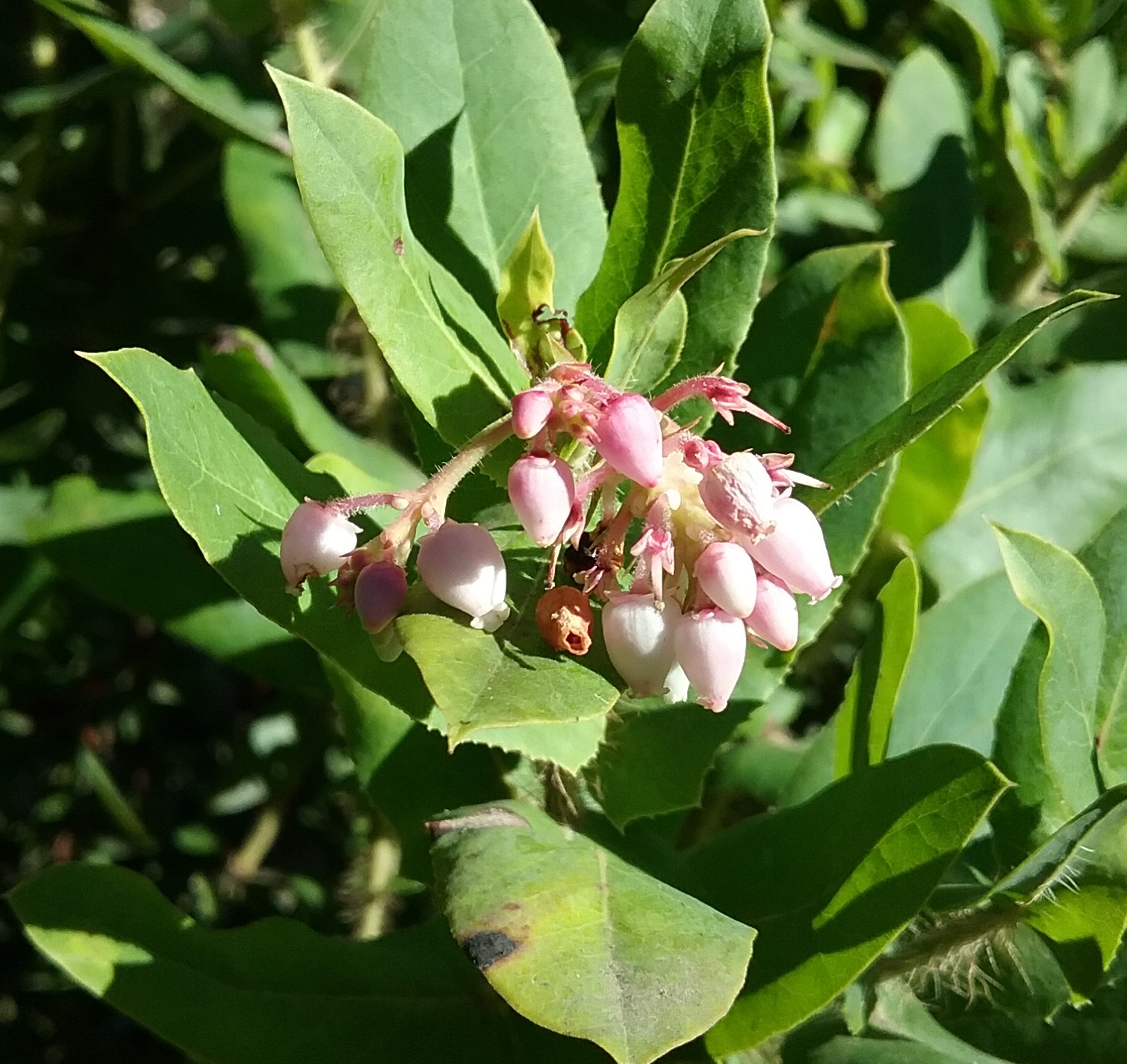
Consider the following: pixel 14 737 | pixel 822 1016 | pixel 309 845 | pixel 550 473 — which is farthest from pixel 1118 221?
pixel 14 737

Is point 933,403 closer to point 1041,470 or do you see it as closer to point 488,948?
point 488,948

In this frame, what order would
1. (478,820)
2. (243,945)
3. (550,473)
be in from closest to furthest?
(550,473) < (478,820) < (243,945)

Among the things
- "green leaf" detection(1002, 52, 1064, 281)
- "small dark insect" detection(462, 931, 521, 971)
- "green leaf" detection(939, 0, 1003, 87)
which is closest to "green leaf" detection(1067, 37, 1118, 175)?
"green leaf" detection(1002, 52, 1064, 281)

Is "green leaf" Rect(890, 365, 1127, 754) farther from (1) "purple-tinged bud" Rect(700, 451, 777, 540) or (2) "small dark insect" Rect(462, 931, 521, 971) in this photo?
(2) "small dark insect" Rect(462, 931, 521, 971)

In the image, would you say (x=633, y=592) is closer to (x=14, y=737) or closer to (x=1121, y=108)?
(x=1121, y=108)

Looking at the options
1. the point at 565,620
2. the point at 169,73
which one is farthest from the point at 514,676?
the point at 169,73

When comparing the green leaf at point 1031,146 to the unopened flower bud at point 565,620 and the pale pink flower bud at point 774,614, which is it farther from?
the unopened flower bud at point 565,620

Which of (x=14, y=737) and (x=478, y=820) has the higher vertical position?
(x=478, y=820)
